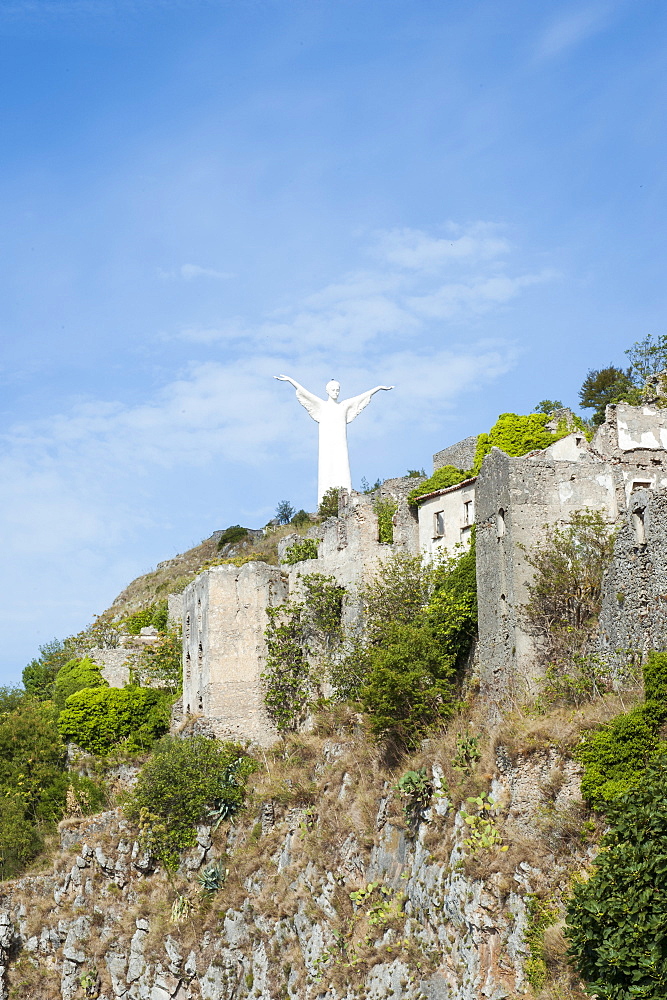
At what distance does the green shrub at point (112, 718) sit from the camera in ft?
142

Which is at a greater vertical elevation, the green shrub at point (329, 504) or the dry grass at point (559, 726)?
the green shrub at point (329, 504)

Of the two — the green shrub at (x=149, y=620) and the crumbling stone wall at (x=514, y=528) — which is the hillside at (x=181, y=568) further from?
the crumbling stone wall at (x=514, y=528)

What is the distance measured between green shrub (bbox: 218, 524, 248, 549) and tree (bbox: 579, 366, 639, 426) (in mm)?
28734

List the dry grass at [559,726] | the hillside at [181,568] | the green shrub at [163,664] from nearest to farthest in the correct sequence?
the dry grass at [559,726], the green shrub at [163,664], the hillside at [181,568]

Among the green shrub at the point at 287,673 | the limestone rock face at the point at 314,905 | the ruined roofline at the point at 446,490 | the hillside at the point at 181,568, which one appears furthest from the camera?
the hillside at the point at 181,568

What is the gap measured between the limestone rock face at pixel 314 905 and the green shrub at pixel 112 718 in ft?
12.5

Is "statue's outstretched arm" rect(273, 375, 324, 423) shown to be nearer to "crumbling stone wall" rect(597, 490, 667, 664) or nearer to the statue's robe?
the statue's robe

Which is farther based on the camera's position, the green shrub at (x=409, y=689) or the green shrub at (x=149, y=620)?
the green shrub at (x=149, y=620)

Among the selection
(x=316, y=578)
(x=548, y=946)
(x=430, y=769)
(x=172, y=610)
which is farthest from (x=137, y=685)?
(x=548, y=946)

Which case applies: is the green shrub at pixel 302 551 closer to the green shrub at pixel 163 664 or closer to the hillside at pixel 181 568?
the green shrub at pixel 163 664

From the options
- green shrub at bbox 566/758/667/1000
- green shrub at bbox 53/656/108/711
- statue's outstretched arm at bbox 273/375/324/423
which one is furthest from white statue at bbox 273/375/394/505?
green shrub at bbox 566/758/667/1000

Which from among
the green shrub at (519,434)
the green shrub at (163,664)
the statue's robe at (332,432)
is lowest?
the green shrub at (163,664)

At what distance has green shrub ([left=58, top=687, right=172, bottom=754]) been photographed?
43375 millimetres

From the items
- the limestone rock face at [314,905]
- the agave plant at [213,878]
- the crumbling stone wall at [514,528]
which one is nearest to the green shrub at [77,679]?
the limestone rock face at [314,905]
